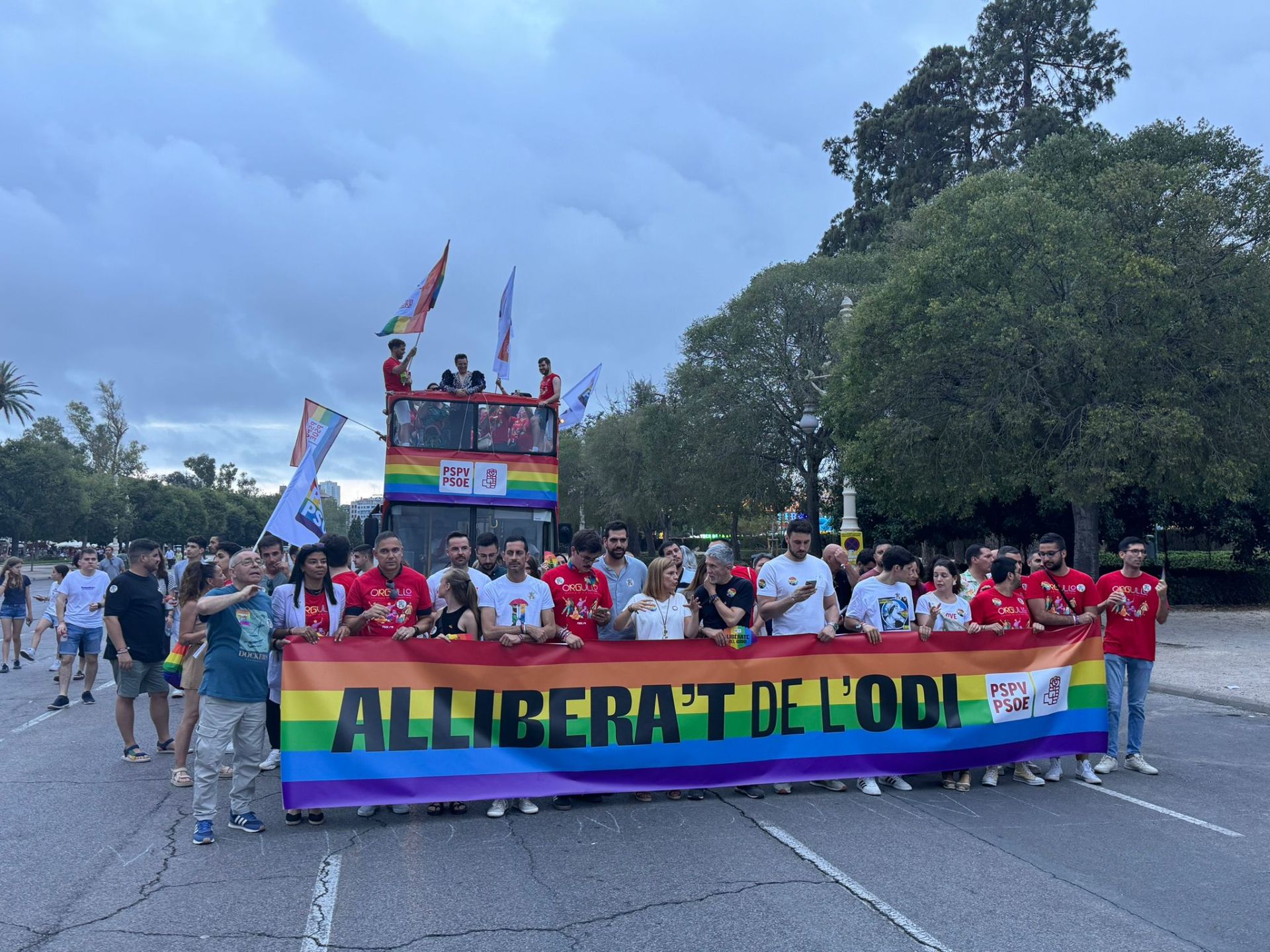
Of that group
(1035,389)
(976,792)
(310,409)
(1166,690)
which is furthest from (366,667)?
(1035,389)

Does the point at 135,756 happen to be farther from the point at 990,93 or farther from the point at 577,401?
the point at 990,93

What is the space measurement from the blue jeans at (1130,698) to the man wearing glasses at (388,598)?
5.27 meters

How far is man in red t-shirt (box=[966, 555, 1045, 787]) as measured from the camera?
312 inches

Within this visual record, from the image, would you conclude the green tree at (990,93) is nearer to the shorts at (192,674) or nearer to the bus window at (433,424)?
the bus window at (433,424)

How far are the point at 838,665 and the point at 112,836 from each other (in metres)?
4.82

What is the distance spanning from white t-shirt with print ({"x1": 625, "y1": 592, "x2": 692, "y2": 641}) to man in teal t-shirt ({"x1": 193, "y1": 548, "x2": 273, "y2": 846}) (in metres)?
2.51

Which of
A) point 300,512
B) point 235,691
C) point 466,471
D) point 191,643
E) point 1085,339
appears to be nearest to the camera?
point 235,691

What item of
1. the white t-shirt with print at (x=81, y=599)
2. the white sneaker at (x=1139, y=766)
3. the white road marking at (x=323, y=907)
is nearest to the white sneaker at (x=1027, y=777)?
the white sneaker at (x=1139, y=766)

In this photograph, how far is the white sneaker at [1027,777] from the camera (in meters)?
7.65

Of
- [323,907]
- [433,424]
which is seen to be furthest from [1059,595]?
[433,424]

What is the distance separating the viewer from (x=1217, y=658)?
1658 centimetres

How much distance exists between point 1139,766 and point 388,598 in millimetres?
5865

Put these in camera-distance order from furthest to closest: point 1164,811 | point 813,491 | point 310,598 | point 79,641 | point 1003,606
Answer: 1. point 813,491
2. point 79,641
3. point 1003,606
4. point 310,598
5. point 1164,811

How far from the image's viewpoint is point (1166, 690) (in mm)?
13398
